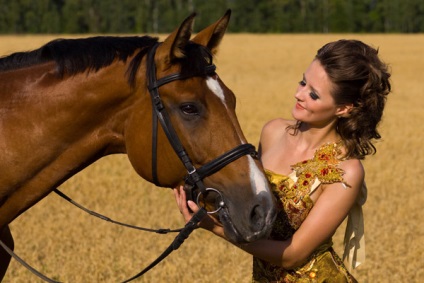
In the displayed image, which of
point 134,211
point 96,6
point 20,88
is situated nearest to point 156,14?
point 96,6

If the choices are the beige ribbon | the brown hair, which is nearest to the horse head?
the brown hair

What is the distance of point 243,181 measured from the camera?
10.9 feet

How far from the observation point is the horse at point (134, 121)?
3.34 m

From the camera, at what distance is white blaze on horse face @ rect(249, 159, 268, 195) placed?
3264mm

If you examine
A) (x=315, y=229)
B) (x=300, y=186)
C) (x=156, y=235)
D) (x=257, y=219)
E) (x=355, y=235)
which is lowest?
(x=156, y=235)

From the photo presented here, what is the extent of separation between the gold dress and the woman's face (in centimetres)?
19

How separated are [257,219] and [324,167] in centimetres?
67

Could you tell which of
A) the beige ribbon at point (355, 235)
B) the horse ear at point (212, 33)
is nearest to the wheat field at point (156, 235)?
the horse ear at point (212, 33)

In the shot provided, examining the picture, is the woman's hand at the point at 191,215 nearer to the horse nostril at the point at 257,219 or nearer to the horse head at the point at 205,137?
the horse head at the point at 205,137

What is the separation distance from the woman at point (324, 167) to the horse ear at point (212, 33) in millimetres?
527

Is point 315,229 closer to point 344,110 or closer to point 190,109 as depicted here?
point 344,110

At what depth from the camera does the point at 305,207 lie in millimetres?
3750

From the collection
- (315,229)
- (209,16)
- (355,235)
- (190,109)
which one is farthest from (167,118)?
(209,16)

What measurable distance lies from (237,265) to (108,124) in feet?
13.5
